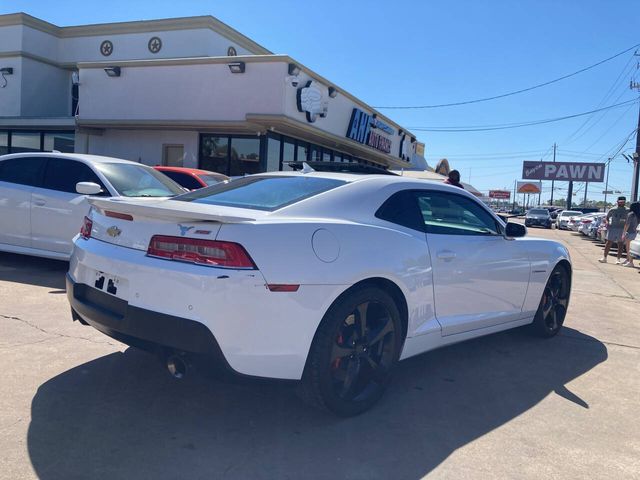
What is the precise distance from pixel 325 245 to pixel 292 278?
1.07ft

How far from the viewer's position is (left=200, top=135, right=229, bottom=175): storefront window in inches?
636

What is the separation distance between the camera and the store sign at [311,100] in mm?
14945

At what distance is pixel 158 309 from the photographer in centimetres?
299

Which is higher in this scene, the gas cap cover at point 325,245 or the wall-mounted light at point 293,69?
the wall-mounted light at point 293,69

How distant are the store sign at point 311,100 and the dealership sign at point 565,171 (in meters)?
58.7

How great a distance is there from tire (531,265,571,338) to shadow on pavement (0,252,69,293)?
5246 millimetres

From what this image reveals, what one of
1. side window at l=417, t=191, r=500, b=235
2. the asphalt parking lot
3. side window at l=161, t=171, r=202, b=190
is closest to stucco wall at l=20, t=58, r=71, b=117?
side window at l=161, t=171, r=202, b=190

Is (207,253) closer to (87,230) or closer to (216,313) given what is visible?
(216,313)

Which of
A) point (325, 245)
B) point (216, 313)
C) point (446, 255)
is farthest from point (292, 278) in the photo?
point (446, 255)

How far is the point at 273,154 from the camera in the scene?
1633 centimetres

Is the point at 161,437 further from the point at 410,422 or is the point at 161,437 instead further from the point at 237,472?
the point at 410,422

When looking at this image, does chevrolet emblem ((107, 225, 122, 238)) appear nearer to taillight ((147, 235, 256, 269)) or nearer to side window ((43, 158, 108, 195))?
taillight ((147, 235, 256, 269))

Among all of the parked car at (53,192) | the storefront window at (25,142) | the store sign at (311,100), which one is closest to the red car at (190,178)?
the parked car at (53,192)

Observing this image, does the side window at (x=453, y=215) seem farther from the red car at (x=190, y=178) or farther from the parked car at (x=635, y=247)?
the parked car at (x=635, y=247)
